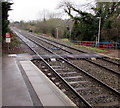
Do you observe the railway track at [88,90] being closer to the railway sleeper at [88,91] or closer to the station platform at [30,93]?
the railway sleeper at [88,91]

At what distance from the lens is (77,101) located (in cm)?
502

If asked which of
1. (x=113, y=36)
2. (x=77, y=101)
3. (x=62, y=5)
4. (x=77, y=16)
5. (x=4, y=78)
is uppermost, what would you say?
(x=62, y=5)

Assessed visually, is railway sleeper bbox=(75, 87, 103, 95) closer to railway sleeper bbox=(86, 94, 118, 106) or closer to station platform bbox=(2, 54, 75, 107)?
railway sleeper bbox=(86, 94, 118, 106)

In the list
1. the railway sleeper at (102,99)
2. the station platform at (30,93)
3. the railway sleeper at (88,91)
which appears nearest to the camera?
the station platform at (30,93)

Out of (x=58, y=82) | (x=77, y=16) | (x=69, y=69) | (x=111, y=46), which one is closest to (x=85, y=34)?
(x=77, y=16)

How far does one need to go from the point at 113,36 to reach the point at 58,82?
16293 millimetres

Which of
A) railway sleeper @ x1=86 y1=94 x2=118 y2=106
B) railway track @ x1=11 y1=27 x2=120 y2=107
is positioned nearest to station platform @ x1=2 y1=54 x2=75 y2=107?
railway track @ x1=11 y1=27 x2=120 y2=107

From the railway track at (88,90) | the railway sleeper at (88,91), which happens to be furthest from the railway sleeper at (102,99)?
the railway sleeper at (88,91)

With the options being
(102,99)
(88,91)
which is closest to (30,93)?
(88,91)

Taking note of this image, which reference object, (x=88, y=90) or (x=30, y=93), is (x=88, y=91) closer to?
(x=88, y=90)

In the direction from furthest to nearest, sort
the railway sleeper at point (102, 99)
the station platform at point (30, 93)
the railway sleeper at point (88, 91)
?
the railway sleeper at point (88, 91) < the railway sleeper at point (102, 99) < the station platform at point (30, 93)

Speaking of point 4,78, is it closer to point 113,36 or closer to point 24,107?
point 24,107

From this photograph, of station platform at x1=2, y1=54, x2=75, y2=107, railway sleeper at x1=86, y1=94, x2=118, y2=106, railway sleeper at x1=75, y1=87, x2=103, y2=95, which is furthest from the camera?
railway sleeper at x1=75, y1=87, x2=103, y2=95

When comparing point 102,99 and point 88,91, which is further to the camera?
point 88,91
